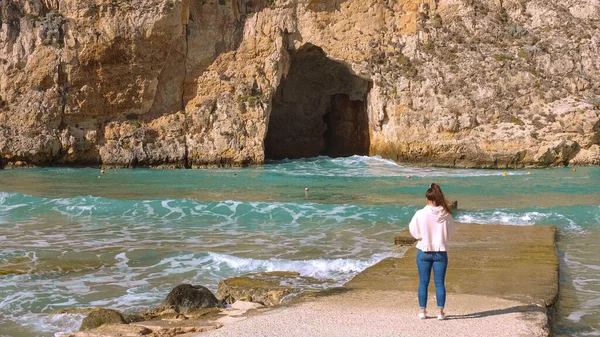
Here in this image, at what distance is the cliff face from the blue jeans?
23211 mm

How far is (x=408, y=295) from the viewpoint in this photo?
7.42m

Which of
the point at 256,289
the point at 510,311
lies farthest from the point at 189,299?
the point at 510,311

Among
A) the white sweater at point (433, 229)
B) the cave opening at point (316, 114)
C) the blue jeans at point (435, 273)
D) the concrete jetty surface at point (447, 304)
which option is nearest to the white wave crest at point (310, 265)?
the concrete jetty surface at point (447, 304)

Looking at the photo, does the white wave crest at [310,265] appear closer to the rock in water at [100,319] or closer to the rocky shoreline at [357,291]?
the rocky shoreline at [357,291]

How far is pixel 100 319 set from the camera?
7027 millimetres

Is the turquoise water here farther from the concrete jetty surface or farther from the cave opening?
the cave opening

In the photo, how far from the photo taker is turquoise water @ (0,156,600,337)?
352 inches

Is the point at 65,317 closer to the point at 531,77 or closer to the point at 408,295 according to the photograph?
the point at 408,295

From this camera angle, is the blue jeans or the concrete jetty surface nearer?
the concrete jetty surface

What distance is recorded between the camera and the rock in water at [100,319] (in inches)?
276

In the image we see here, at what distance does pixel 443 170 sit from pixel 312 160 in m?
8.26

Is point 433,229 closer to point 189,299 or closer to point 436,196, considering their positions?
point 436,196

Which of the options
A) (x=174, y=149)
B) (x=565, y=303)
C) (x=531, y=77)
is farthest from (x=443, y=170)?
(x=565, y=303)

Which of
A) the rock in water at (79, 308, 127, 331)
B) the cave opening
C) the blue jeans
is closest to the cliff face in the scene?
the cave opening
